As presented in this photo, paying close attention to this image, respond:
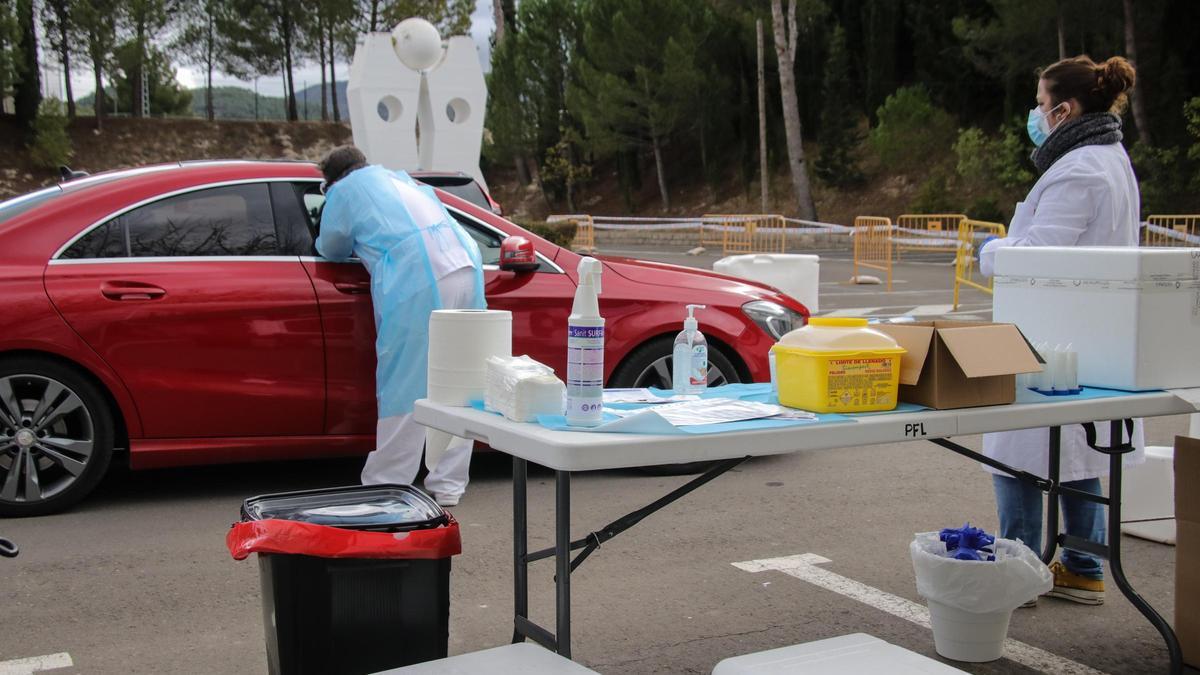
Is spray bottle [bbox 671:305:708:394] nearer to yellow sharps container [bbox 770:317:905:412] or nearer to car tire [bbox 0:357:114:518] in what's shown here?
yellow sharps container [bbox 770:317:905:412]

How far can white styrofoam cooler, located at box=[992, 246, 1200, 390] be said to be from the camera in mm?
3635

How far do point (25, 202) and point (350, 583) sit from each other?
3.71m

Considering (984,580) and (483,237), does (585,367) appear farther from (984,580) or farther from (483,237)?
(483,237)

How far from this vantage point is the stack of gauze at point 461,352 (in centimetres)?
333

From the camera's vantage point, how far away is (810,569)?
4.89 metres

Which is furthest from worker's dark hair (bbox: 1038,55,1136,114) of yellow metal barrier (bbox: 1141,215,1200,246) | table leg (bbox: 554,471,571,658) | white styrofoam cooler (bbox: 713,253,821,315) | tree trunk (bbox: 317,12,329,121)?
tree trunk (bbox: 317,12,329,121)

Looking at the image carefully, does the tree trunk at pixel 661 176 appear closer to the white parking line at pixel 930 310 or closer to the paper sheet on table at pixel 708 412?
the white parking line at pixel 930 310

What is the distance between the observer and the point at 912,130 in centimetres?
4047

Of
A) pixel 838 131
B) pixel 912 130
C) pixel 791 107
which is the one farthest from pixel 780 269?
pixel 838 131

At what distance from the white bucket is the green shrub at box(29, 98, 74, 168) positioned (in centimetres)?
5053

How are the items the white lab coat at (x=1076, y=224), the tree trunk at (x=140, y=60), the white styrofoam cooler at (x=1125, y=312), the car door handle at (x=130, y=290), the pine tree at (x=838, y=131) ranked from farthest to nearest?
the tree trunk at (x=140, y=60), the pine tree at (x=838, y=131), the car door handle at (x=130, y=290), the white lab coat at (x=1076, y=224), the white styrofoam cooler at (x=1125, y=312)

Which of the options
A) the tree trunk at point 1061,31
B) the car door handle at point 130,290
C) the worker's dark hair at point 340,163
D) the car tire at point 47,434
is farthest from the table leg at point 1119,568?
the tree trunk at point 1061,31

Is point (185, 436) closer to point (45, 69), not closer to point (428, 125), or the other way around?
point (428, 125)

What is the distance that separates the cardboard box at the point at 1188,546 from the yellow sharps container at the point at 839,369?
1100mm
